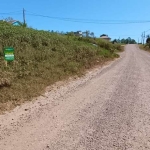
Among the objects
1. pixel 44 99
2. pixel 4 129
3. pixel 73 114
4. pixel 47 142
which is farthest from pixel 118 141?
pixel 44 99

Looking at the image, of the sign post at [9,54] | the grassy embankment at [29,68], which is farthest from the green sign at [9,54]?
the grassy embankment at [29,68]

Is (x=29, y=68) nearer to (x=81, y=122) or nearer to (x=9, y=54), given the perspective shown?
(x=9, y=54)

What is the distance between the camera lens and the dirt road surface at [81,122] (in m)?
4.07

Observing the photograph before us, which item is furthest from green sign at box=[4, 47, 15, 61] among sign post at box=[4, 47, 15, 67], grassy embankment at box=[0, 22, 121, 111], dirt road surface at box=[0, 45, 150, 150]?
dirt road surface at box=[0, 45, 150, 150]

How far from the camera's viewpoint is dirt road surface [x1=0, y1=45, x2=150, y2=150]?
4.07 m

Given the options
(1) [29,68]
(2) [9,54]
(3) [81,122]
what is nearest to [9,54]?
(2) [9,54]

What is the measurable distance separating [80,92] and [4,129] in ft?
11.9

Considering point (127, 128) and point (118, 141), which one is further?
point (127, 128)

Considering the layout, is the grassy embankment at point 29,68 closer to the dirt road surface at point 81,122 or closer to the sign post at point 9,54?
the sign post at point 9,54

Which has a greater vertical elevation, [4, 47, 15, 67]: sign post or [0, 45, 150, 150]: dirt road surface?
[4, 47, 15, 67]: sign post

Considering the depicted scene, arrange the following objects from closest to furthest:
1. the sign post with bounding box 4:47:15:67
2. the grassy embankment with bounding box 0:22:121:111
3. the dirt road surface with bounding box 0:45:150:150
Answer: the dirt road surface with bounding box 0:45:150:150
the grassy embankment with bounding box 0:22:121:111
the sign post with bounding box 4:47:15:67

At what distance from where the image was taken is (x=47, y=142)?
412 cm

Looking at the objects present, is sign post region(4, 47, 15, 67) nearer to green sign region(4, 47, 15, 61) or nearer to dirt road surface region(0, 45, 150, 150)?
green sign region(4, 47, 15, 61)

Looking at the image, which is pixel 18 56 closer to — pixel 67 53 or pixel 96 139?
pixel 67 53
